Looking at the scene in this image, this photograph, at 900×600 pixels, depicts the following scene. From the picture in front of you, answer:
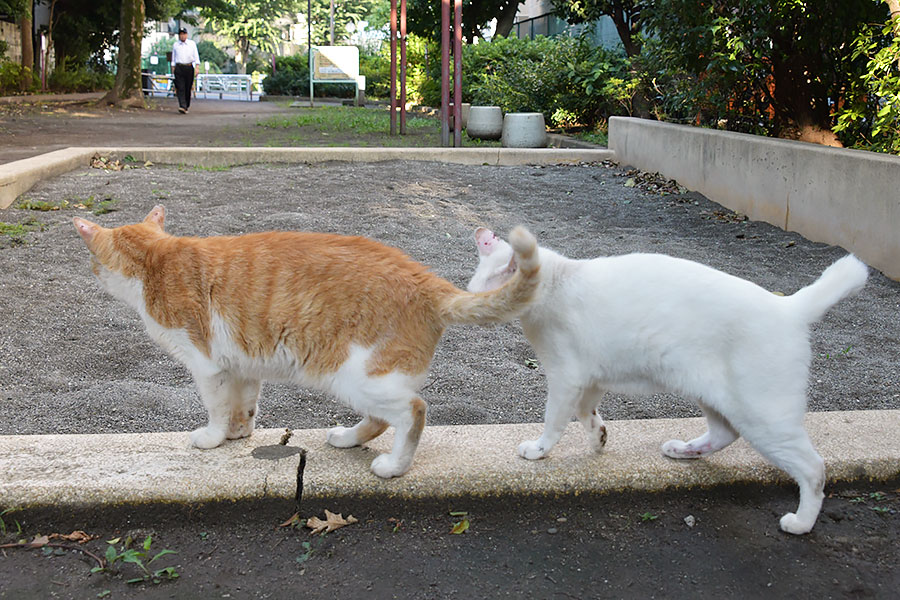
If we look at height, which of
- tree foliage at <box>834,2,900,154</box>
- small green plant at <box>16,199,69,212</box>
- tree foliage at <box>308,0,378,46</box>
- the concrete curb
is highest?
tree foliage at <box>308,0,378,46</box>

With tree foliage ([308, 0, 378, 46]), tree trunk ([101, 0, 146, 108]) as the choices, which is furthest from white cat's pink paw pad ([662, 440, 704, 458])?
tree foliage ([308, 0, 378, 46])

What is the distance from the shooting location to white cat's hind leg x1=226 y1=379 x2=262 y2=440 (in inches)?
117

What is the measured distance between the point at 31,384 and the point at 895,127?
668 cm

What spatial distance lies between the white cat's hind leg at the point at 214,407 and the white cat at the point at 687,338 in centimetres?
91

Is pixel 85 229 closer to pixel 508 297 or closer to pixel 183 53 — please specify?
pixel 508 297

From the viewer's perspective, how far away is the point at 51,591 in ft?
7.49

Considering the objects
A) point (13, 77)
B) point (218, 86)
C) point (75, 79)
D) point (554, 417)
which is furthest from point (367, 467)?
point (218, 86)

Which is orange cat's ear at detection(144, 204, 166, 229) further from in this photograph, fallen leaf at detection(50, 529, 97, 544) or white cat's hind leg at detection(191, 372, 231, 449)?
fallen leaf at detection(50, 529, 97, 544)

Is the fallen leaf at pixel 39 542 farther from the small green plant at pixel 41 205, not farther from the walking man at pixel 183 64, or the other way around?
the walking man at pixel 183 64

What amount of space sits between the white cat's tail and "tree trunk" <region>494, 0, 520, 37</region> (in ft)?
Answer: 75.1

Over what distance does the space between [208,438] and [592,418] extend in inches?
52.4

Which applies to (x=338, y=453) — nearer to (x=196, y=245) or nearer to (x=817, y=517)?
(x=196, y=245)

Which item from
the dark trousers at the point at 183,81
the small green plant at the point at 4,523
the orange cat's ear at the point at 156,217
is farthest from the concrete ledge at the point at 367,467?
the dark trousers at the point at 183,81

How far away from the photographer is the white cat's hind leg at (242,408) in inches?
117
